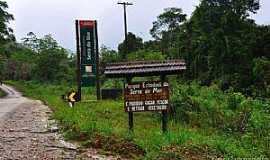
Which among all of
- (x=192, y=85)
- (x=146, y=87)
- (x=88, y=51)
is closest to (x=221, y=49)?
(x=192, y=85)

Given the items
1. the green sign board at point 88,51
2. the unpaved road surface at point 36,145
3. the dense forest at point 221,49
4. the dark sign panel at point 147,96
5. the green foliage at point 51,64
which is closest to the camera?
the unpaved road surface at point 36,145

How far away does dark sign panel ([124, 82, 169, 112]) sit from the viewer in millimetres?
14859

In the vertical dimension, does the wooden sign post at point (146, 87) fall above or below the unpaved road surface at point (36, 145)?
above

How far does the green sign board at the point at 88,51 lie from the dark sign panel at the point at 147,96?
20017 millimetres

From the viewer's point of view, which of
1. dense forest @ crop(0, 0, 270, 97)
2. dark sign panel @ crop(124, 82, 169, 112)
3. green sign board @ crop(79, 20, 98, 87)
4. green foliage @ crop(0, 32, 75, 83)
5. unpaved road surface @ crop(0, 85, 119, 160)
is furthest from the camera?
green foliage @ crop(0, 32, 75, 83)

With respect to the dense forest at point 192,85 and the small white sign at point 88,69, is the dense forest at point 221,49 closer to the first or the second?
the dense forest at point 192,85

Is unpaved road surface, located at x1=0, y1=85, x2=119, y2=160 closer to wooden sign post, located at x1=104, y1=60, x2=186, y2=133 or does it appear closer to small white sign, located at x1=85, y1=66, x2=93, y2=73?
wooden sign post, located at x1=104, y1=60, x2=186, y2=133

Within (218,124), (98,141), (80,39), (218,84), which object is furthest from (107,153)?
(218,84)

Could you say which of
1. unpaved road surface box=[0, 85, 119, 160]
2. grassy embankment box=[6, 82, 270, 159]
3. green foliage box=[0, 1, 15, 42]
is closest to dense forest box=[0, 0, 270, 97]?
green foliage box=[0, 1, 15, 42]

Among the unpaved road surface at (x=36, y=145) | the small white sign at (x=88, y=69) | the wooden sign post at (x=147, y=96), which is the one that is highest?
the small white sign at (x=88, y=69)

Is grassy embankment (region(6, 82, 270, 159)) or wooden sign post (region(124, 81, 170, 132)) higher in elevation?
wooden sign post (region(124, 81, 170, 132))

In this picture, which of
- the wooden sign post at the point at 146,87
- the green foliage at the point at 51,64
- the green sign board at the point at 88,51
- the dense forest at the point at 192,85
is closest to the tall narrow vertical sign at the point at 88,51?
the green sign board at the point at 88,51

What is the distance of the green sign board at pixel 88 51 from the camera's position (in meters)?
34.9

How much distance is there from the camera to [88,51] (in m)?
35.4
